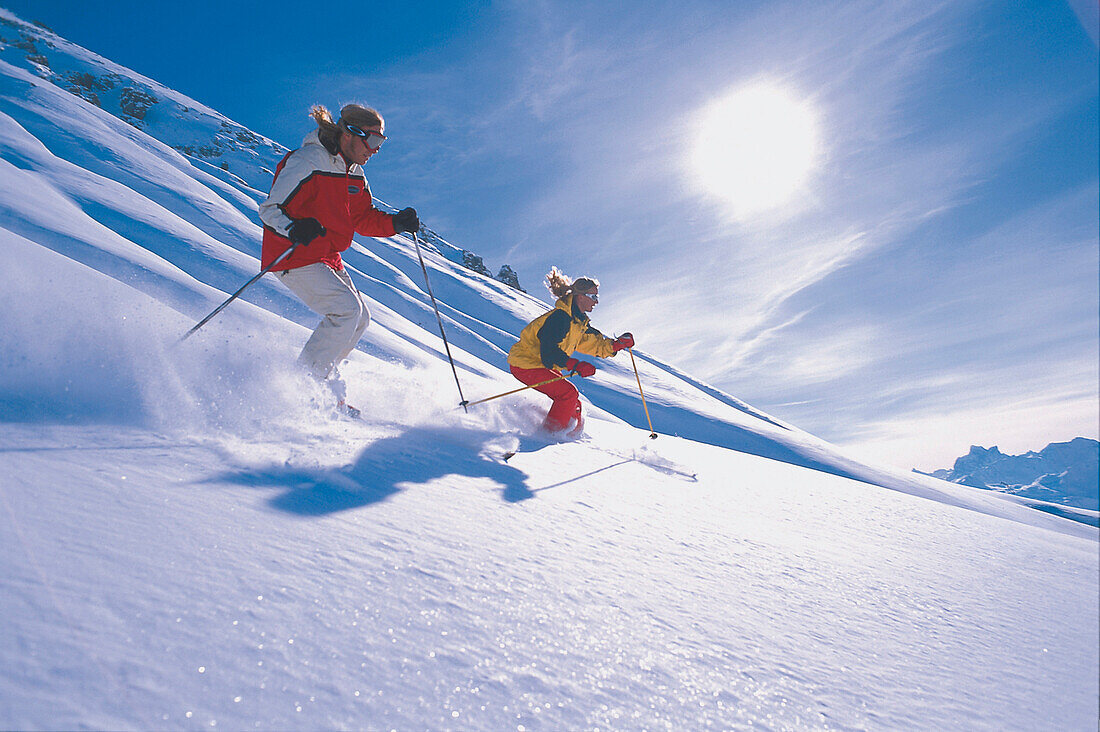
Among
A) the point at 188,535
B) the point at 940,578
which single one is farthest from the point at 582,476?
the point at 188,535

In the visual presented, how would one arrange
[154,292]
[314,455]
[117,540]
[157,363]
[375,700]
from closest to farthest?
[375,700] → [117,540] → [314,455] → [157,363] → [154,292]

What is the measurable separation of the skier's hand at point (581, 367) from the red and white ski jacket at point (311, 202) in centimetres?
238

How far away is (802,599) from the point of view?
1.89 m

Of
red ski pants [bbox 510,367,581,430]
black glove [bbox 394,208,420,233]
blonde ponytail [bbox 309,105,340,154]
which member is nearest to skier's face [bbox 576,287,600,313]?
red ski pants [bbox 510,367,581,430]

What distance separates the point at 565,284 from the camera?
583 centimetres

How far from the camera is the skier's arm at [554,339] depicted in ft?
16.9

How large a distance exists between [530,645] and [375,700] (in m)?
0.39

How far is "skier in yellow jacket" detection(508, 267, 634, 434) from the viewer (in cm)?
513

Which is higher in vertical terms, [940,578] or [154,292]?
[154,292]

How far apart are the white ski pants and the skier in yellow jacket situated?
1901 millimetres

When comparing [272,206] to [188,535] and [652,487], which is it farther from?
[652,487]

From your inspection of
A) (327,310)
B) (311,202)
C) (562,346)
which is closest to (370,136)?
(311,202)

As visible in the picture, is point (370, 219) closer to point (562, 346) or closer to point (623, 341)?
point (562, 346)

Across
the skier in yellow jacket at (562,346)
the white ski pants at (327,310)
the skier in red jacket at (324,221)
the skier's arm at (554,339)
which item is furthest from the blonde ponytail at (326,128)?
the skier's arm at (554,339)
